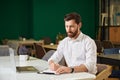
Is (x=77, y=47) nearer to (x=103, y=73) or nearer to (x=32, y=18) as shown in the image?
(x=103, y=73)

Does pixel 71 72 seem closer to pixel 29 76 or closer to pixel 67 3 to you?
pixel 29 76

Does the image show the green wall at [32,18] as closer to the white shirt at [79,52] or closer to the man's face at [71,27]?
the white shirt at [79,52]

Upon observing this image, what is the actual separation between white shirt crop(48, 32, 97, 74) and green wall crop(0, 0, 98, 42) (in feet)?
21.5

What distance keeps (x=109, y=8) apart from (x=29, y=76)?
8245 mm

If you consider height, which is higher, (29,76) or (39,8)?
(39,8)

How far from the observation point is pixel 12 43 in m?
8.16

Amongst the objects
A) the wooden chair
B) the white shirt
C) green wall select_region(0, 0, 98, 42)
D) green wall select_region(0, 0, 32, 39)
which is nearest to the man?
the white shirt

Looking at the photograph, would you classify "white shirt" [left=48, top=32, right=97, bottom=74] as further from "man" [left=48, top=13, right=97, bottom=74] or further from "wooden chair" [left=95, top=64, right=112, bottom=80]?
"wooden chair" [left=95, top=64, right=112, bottom=80]

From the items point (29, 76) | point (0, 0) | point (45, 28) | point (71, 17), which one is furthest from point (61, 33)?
point (29, 76)

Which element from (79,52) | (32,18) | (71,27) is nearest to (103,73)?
(79,52)

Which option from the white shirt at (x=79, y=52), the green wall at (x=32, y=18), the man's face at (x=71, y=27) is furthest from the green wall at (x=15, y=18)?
the man's face at (x=71, y=27)

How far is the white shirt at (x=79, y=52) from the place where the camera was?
2913mm

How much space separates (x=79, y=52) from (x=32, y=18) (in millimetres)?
6946

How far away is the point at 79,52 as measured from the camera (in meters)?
3.10
